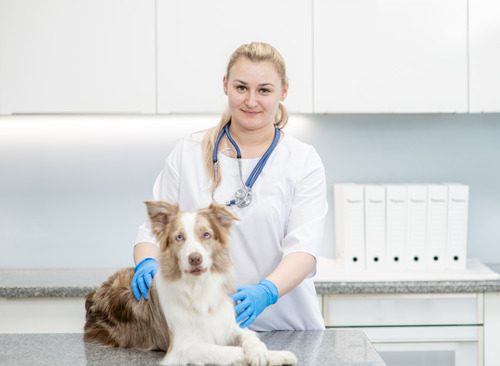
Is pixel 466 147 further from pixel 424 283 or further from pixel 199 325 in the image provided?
pixel 199 325

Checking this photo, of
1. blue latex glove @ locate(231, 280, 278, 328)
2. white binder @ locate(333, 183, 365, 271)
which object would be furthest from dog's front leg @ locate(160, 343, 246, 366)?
white binder @ locate(333, 183, 365, 271)

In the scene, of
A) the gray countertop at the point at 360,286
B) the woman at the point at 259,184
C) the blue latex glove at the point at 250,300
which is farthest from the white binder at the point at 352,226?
the blue latex glove at the point at 250,300

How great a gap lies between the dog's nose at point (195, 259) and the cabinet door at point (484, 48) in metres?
2.12

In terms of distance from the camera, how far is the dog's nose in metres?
1.43

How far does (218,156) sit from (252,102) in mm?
212

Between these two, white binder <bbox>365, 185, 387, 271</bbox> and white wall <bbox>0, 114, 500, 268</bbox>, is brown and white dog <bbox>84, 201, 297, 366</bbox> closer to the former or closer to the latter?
white binder <bbox>365, 185, 387, 271</bbox>

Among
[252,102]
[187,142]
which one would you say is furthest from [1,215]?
[252,102]

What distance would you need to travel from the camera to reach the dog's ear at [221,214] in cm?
150

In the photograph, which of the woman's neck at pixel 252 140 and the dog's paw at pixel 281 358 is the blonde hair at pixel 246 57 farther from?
the dog's paw at pixel 281 358

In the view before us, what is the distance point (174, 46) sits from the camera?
3182mm

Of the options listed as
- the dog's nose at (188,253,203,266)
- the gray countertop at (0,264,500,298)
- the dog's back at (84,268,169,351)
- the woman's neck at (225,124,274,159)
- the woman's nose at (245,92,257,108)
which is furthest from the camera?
the gray countertop at (0,264,500,298)

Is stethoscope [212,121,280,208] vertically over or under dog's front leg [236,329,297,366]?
over

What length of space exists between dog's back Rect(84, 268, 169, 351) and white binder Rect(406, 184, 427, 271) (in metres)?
1.73

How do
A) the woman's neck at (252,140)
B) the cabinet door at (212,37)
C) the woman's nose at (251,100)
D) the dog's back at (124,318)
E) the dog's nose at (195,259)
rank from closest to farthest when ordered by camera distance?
the dog's nose at (195,259), the dog's back at (124,318), the woman's nose at (251,100), the woman's neck at (252,140), the cabinet door at (212,37)
